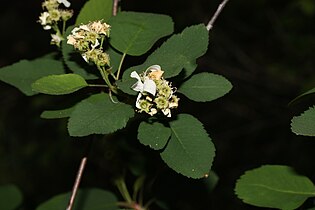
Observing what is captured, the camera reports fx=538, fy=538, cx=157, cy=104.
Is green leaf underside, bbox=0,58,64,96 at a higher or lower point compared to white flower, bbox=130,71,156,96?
lower

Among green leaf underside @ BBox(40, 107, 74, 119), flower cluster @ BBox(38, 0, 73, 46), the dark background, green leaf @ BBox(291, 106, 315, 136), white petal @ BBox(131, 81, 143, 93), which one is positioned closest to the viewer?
green leaf @ BBox(291, 106, 315, 136)

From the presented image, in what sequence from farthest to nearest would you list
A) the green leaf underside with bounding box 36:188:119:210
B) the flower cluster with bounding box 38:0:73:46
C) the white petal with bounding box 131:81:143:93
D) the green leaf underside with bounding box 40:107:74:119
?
the green leaf underside with bounding box 36:188:119:210 < the flower cluster with bounding box 38:0:73:46 < the green leaf underside with bounding box 40:107:74:119 < the white petal with bounding box 131:81:143:93

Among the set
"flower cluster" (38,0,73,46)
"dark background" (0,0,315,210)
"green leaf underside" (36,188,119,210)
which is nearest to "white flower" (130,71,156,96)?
"flower cluster" (38,0,73,46)

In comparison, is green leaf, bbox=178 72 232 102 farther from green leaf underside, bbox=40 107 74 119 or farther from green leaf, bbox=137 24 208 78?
green leaf underside, bbox=40 107 74 119

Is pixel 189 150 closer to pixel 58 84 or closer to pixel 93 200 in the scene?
pixel 58 84

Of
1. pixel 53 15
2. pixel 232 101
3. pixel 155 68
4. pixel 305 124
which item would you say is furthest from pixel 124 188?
pixel 232 101

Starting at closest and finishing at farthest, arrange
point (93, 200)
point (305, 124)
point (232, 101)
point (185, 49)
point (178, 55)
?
point (305, 124), point (178, 55), point (185, 49), point (93, 200), point (232, 101)

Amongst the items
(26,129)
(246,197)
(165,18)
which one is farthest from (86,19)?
(26,129)
